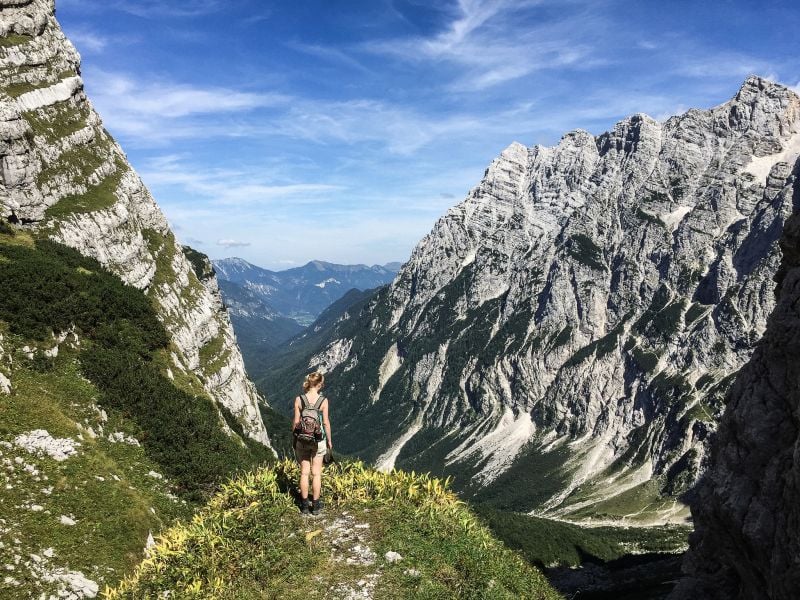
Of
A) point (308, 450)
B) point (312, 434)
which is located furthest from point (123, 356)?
point (312, 434)

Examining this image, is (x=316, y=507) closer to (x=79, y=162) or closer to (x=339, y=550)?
(x=339, y=550)

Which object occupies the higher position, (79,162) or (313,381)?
(79,162)

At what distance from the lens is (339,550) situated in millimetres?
16969

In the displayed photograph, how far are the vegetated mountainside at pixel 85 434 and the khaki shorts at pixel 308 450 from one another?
13.4m

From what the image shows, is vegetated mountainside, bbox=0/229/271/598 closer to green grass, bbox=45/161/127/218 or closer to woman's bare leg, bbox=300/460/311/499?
woman's bare leg, bbox=300/460/311/499

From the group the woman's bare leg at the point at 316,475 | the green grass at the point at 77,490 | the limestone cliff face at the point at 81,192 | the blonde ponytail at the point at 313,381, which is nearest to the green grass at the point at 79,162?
the limestone cliff face at the point at 81,192

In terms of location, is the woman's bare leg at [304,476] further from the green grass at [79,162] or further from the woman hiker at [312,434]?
the green grass at [79,162]

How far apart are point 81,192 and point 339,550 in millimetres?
93434

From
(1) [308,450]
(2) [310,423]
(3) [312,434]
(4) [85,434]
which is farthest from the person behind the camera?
(4) [85,434]

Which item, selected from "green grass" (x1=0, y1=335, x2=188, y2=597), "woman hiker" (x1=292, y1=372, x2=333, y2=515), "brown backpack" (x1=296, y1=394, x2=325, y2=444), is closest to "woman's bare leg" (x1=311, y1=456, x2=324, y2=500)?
"woman hiker" (x1=292, y1=372, x2=333, y2=515)

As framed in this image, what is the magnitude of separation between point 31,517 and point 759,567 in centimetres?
4511

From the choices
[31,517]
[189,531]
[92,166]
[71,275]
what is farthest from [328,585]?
[92,166]

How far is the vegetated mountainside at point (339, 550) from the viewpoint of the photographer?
15.5m

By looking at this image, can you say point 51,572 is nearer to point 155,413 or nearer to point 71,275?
point 155,413
